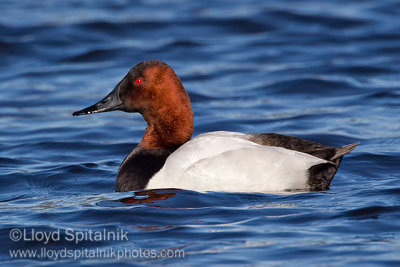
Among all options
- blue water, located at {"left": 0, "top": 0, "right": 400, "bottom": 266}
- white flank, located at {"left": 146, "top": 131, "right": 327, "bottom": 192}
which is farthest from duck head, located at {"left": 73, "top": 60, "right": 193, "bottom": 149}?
blue water, located at {"left": 0, "top": 0, "right": 400, "bottom": 266}

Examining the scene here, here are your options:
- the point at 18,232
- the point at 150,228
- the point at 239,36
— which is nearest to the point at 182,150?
the point at 150,228

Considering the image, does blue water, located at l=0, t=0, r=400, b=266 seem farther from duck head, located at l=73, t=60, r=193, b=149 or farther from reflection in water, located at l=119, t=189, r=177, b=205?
duck head, located at l=73, t=60, r=193, b=149

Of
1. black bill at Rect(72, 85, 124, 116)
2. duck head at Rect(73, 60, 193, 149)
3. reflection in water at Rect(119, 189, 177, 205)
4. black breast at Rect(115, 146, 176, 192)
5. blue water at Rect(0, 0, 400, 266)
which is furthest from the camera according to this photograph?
black bill at Rect(72, 85, 124, 116)

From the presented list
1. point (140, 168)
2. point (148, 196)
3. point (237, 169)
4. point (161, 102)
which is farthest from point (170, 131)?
point (237, 169)

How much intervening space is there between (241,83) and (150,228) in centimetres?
644

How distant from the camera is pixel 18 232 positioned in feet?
19.8

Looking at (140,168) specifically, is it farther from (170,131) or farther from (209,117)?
(209,117)

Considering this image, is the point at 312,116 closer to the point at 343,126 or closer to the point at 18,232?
the point at 343,126

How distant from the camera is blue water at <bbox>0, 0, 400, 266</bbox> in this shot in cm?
570

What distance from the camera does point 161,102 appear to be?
722 centimetres

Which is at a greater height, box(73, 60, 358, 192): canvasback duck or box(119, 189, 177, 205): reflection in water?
box(73, 60, 358, 192): canvasback duck

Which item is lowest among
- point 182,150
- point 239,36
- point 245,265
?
point 245,265

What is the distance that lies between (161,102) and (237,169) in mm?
1070

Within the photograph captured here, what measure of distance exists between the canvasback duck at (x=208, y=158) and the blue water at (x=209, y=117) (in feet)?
0.41
